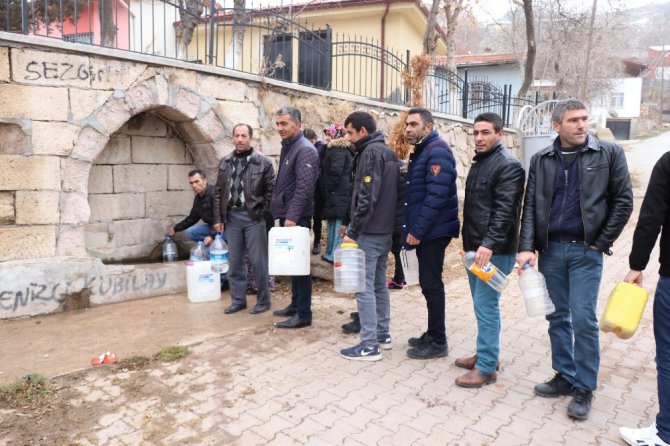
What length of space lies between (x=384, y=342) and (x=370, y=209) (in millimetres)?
1225

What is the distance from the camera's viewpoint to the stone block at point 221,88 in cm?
614

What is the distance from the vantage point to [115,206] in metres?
6.20

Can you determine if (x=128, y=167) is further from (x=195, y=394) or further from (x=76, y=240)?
(x=195, y=394)

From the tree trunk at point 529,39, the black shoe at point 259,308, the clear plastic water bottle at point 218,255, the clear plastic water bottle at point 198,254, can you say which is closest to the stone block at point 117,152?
the clear plastic water bottle at point 198,254

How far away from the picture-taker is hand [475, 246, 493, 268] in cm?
342

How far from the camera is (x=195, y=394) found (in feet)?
11.5

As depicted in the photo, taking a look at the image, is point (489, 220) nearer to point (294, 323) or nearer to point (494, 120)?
point (494, 120)

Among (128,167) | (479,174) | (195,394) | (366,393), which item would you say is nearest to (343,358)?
(366,393)

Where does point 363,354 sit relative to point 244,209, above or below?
below

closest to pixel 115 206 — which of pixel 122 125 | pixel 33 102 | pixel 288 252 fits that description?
pixel 122 125

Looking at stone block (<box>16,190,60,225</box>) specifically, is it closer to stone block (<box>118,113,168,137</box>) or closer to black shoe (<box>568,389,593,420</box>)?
stone block (<box>118,113,168,137</box>)

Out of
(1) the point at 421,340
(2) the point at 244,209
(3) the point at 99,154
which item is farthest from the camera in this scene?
(3) the point at 99,154

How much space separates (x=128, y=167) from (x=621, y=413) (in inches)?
219

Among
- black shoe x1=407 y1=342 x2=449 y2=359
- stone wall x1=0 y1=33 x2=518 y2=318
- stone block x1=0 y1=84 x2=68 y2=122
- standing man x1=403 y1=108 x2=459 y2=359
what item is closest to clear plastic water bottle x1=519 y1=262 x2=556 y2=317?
standing man x1=403 y1=108 x2=459 y2=359
